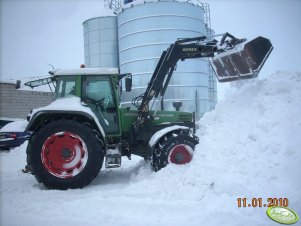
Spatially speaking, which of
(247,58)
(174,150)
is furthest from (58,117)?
(247,58)

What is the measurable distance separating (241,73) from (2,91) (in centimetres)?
1572

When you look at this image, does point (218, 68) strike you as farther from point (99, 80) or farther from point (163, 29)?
point (163, 29)

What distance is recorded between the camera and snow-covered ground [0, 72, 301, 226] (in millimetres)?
3361

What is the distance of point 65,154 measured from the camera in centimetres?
503

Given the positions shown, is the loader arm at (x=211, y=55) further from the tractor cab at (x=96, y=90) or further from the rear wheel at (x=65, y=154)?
the rear wheel at (x=65, y=154)

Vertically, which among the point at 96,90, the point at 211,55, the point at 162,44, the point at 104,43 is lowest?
the point at 96,90

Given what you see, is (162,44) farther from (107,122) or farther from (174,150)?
(174,150)

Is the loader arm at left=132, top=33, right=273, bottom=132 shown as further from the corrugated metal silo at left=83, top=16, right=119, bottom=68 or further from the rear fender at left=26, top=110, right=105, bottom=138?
the corrugated metal silo at left=83, top=16, right=119, bottom=68

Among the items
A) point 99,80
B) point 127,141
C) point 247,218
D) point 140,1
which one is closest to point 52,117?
point 99,80

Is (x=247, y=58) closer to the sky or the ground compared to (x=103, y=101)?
closer to the sky

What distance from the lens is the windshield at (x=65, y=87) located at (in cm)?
550

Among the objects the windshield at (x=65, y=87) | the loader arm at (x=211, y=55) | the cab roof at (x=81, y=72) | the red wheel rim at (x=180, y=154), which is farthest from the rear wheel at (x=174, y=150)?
the windshield at (x=65, y=87)

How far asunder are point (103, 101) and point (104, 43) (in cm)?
1208

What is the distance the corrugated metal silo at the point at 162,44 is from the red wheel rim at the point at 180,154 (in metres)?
8.97
